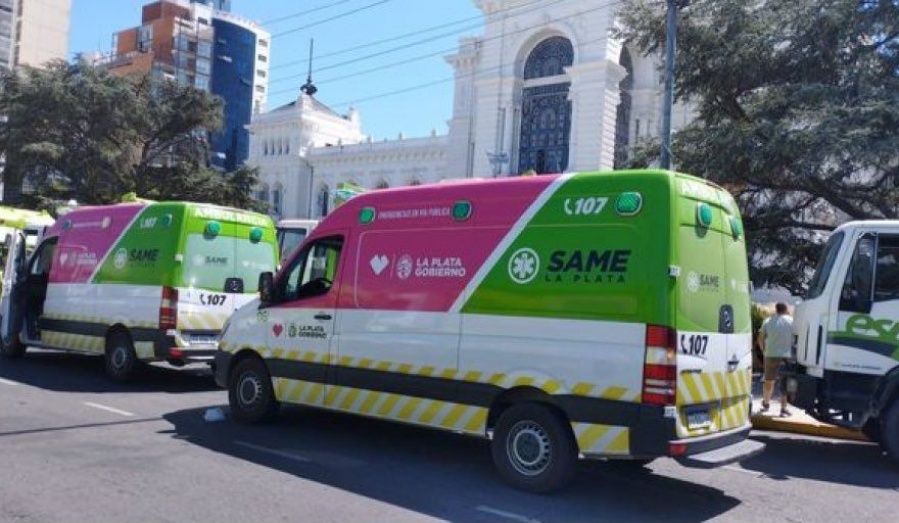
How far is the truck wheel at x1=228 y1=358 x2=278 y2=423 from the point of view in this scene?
8.77 metres

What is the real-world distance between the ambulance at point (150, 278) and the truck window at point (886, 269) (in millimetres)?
8015

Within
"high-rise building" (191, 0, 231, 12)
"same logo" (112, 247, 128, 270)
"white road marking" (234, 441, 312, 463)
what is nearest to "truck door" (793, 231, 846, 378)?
"white road marking" (234, 441, 312, 463)

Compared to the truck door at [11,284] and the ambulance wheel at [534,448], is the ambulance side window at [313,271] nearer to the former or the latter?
the ambulance wheel at [534,448]

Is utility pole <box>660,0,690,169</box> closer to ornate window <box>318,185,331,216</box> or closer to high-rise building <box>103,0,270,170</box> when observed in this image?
ornate window <box>318,185,331,216</box>

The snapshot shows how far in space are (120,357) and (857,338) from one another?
31.0 feet

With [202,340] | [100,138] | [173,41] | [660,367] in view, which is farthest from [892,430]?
[173,41]

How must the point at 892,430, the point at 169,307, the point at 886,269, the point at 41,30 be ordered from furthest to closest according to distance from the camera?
the point at 41,30 → the point at 169,307 → the point at 886,269 → the point at 892,430

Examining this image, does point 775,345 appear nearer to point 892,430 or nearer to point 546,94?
point 892,430

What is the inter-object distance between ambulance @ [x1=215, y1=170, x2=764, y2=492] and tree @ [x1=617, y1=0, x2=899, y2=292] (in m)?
9.96

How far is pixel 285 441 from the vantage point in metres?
8.15

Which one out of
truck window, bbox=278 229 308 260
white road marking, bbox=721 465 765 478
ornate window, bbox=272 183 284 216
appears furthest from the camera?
ornate window, bbox=272 183 284 216

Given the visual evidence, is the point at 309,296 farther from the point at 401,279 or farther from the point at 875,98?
the point at 875,98

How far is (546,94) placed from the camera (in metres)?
50.2

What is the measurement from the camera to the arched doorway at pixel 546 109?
4881cm
